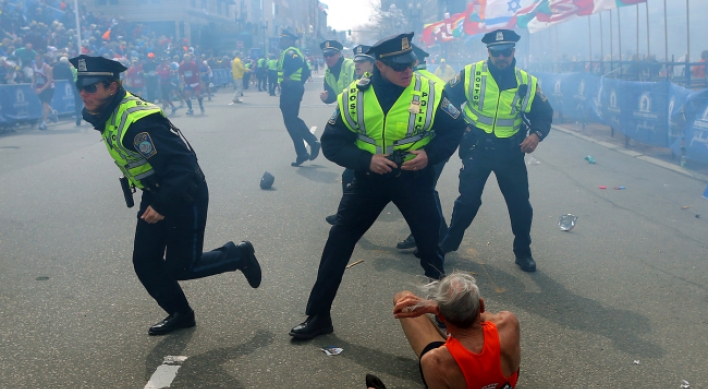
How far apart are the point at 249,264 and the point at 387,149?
1290 millimetres

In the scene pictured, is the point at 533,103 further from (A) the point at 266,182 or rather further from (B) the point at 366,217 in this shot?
(A) the point at 266,182

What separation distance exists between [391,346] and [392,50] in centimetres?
173

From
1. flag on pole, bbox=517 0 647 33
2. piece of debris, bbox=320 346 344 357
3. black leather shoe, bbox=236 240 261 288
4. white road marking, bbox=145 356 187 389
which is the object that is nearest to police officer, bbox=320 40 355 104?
black leather shoe, bbox=236 240 261 288

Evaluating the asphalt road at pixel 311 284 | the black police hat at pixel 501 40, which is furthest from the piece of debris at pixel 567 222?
the black police hat at pixel 501 40

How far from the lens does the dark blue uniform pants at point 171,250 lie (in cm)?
425

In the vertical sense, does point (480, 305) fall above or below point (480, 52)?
below

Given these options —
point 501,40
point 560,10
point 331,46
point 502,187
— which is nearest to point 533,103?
point 501,40

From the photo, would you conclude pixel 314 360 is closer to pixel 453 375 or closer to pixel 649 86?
pixel 453 375

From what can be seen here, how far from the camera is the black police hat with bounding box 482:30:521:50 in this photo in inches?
221

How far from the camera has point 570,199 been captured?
903 centimetres

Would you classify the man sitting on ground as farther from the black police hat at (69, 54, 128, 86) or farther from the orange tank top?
the black police hat at (69, 54, 128, 86)

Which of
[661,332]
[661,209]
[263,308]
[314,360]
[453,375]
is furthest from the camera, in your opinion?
[661,209]

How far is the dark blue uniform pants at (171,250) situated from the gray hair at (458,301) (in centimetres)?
189

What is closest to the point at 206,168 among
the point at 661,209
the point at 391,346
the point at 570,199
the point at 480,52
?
the point at 570,199
